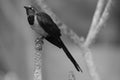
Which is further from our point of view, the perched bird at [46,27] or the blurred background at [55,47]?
the blurred background at [55,47]

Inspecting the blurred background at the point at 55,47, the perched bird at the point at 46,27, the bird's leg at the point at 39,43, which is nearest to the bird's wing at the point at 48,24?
the perched bird at the point at 46,27

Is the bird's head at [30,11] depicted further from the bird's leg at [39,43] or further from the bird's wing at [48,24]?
the bird's leg at [39,43]

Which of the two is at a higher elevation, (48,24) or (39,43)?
(48,24)

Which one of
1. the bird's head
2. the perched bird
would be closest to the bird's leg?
the perched bird

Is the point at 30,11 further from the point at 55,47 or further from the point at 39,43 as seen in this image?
the point at 55,47

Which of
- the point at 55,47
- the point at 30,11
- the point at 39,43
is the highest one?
the point at 30,11

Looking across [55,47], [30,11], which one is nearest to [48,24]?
[30,11]
